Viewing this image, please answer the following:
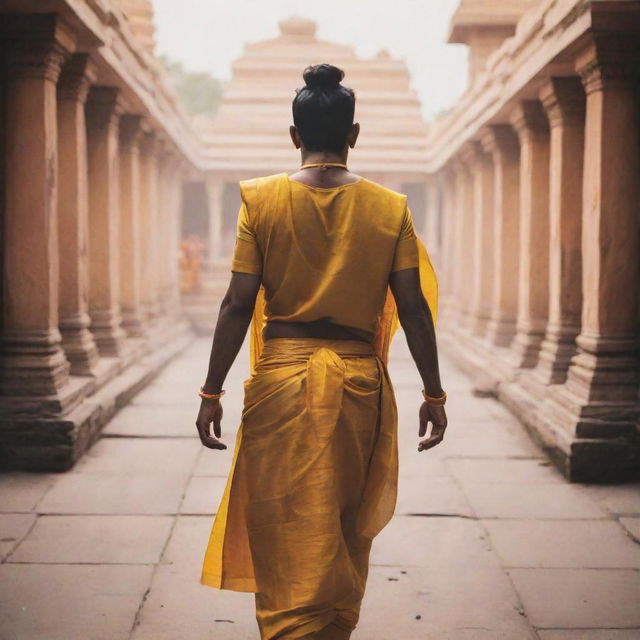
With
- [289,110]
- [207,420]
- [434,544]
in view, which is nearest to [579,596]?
[434,544]

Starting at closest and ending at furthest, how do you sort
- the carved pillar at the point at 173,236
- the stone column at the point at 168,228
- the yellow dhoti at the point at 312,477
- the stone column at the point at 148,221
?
1. the yellow dhoti at the point at 312,477
2. the stone column at the point at 148,221
3. the stone column at the point at 168,228
4. the carved pillar at the point at 173,236

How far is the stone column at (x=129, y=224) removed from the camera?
32.9 ft

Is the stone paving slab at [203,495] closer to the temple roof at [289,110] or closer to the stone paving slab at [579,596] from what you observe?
the stone paving slab at [579,596]

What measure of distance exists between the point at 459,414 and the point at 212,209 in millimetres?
11717

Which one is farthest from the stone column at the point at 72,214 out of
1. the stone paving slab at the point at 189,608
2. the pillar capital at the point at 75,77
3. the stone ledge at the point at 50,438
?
the stone paving slab at the point at 189,608

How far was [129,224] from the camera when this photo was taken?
32.9 feet

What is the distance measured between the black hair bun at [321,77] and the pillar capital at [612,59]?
11.6 ft

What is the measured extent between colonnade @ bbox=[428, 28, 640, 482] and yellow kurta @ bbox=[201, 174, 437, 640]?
3.11 metres

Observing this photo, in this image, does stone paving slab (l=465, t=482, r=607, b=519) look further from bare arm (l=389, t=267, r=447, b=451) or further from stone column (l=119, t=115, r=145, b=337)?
stone column (l=119, t=115, r=145, b=337)

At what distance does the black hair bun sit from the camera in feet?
8.10

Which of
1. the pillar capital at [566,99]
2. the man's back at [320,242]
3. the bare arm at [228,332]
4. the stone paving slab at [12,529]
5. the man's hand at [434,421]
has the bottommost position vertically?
the stone paving slab at [12,529]

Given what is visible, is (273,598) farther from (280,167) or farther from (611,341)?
(280,167)

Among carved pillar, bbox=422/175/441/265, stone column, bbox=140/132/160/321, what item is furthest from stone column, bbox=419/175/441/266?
stone column, bbox=140/132/160/321

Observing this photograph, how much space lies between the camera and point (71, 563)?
3.84 metres
